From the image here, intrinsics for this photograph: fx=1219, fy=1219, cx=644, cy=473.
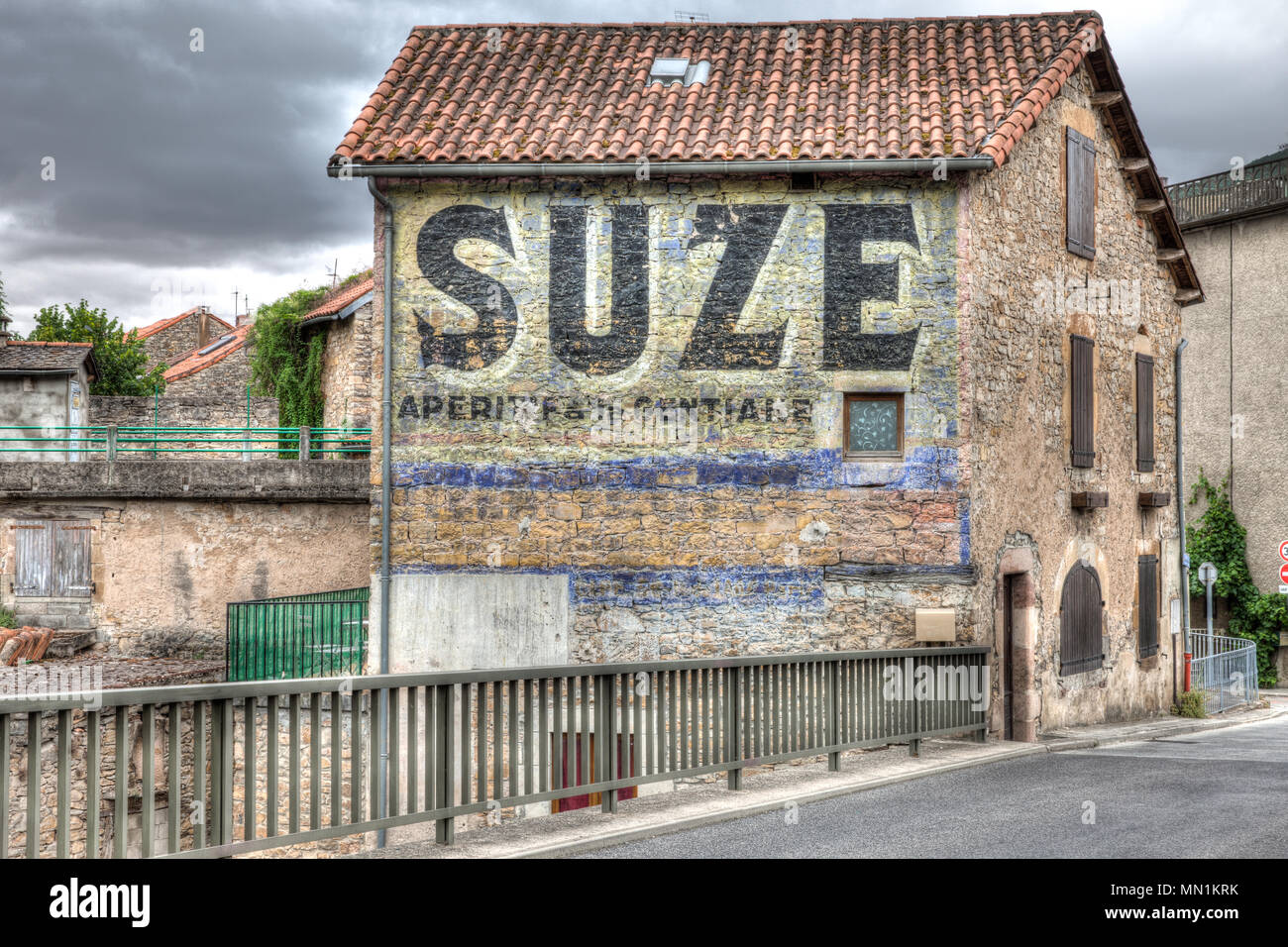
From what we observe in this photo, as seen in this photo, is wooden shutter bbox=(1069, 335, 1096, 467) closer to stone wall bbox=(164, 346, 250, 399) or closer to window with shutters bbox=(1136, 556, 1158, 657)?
window with shutters bbox=(1136, 556, 1158, 657)

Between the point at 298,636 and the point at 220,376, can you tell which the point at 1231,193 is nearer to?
the point at 298,636

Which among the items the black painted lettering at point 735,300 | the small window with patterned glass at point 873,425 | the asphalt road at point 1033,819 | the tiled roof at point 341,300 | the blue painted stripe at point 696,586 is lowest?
the asphalt road at point 1033,819

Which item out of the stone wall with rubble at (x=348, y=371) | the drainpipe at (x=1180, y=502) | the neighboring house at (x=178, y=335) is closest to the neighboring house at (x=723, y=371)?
the drainpipe at (x=1180, y=502)

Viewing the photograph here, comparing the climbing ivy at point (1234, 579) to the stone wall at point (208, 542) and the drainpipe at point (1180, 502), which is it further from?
the stone wall at point (208, 542)

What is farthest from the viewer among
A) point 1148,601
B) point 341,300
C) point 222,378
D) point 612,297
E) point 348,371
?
point 222,378

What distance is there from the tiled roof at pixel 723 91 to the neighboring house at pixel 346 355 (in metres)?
11.6

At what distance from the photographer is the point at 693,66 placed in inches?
657

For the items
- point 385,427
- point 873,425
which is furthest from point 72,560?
point 873,425

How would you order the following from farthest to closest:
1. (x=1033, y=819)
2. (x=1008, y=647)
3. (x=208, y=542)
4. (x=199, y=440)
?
(x=199, y=440) < (x=208, y=542) < (x=1008, y=647) < (x=1033, y=819)

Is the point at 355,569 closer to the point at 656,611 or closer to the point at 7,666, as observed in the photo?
the point at 7,666

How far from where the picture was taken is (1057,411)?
16297 mm

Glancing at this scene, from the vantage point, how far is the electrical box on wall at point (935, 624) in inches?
538

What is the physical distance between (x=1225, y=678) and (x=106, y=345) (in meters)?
36.6
